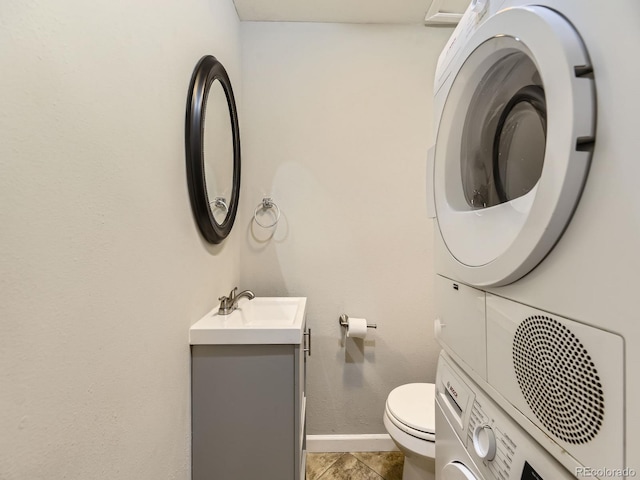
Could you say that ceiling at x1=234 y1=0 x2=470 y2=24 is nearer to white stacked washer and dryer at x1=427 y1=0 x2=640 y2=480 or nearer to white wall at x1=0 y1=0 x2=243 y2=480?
white wall at x1=0 y1=0 x2=243 y2=480

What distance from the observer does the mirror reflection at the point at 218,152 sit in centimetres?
108

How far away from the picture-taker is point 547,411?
438 mm

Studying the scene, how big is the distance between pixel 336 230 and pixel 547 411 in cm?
124

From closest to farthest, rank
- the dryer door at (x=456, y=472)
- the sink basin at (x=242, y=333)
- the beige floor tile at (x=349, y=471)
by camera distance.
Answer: the dryer door at (x=456, y=472), the sink basin at (x=242, y=333), the beige floor tile at (x=349, y=471)

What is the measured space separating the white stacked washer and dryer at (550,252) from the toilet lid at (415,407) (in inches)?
16.6

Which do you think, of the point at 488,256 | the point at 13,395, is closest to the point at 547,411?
the point at 488,256

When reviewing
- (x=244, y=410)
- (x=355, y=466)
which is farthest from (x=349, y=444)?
(x=244, y=410)

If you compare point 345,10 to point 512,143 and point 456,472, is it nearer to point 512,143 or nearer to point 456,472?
point 512,143

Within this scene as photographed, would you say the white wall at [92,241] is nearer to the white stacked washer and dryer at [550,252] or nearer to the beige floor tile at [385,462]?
the white stacked washer and dryer at [550,252]

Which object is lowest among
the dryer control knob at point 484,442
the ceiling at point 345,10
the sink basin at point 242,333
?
the dryer control knob at point 484,442

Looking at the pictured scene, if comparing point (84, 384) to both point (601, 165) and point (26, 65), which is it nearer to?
point (26, 65)

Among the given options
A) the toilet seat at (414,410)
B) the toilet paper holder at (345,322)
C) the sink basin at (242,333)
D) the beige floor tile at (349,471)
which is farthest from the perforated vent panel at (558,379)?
the beige floor tile at (349,471)

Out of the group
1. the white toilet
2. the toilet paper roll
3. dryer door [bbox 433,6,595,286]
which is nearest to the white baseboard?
the white toilet

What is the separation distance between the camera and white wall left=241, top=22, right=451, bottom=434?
1598mm
